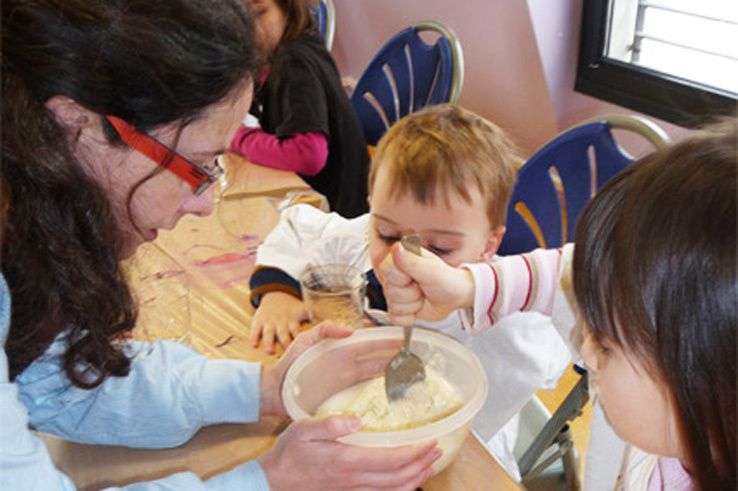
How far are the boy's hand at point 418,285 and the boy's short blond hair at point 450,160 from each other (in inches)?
9.5

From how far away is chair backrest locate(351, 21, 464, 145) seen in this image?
1740mm

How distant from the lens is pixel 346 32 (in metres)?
3.44

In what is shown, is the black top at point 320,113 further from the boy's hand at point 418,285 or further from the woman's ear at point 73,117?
the woman's ear at point 73,117

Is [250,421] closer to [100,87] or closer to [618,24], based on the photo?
[100,87]

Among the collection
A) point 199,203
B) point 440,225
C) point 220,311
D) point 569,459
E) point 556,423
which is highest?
point 199,203

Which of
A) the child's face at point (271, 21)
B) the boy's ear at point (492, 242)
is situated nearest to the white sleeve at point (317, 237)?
the boy's ear at point (492, 242)

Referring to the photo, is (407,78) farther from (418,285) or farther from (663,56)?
(418,285)

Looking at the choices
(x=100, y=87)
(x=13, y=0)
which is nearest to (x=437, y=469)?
(x=100, y=87)

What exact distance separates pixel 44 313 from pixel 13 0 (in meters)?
0.31

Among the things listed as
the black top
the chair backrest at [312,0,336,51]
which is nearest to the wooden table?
the black top

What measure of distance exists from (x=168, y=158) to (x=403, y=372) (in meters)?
0.37

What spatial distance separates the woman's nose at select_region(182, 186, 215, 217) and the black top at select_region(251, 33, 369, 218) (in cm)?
89

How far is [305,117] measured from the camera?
1842 mm

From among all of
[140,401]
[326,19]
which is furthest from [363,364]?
[326,19]
